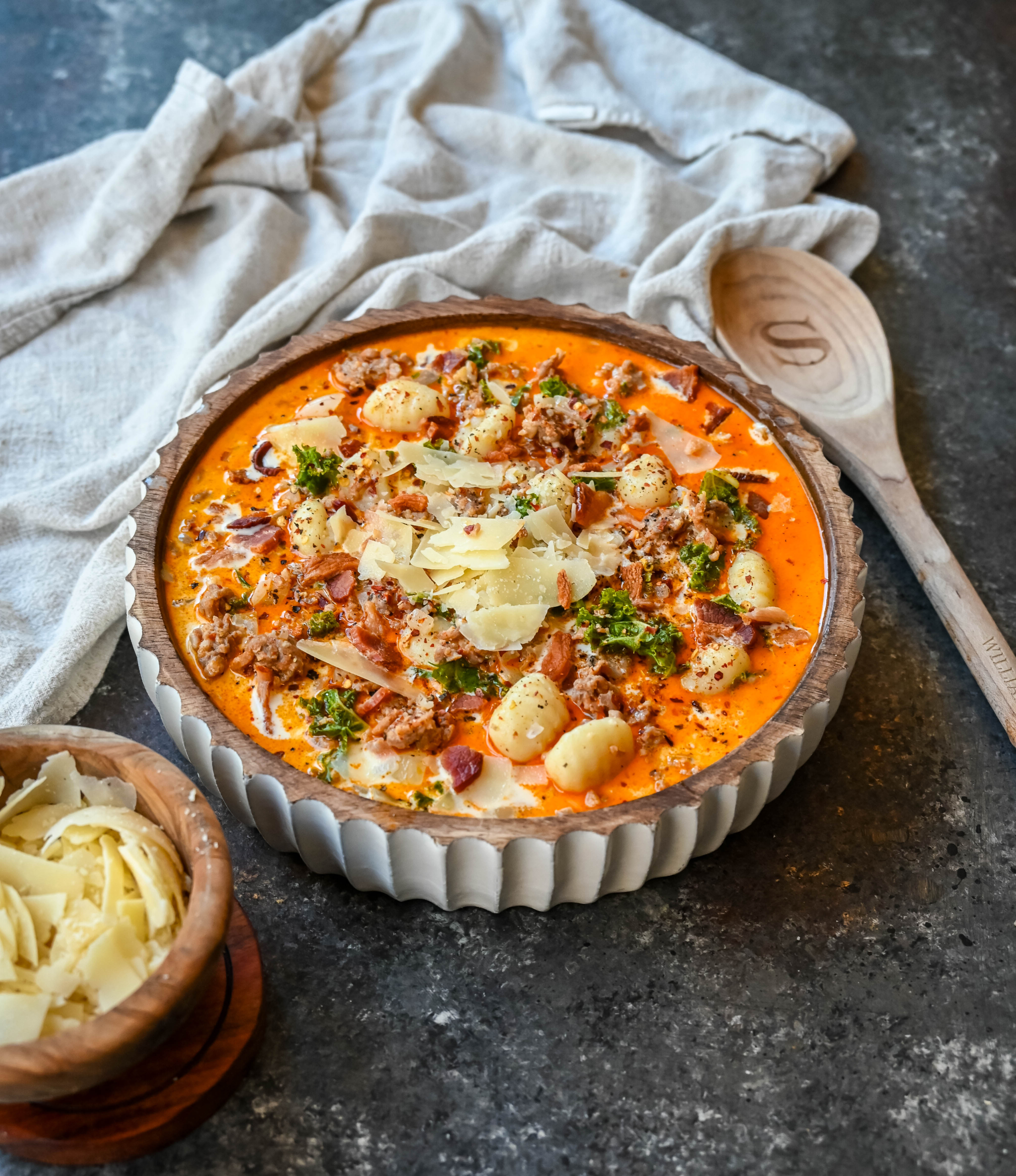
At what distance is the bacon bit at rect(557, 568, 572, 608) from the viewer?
9.41ft

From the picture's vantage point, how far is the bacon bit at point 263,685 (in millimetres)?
2709

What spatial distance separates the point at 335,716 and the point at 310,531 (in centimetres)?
55

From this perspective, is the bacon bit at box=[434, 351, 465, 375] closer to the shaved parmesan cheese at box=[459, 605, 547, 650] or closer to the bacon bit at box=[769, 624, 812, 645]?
the shaved parmesan cheese at box=[459, 605, 547, 650]

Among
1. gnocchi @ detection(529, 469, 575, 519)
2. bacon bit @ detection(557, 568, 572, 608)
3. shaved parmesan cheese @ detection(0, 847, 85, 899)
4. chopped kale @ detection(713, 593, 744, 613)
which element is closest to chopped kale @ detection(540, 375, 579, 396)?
gnocchi @ detection(529, 469, 575, 519)

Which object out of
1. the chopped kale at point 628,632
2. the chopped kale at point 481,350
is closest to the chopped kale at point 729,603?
the chopped kale at point 628,632

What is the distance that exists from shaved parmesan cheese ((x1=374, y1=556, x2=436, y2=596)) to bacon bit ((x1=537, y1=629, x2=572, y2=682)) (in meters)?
0.33

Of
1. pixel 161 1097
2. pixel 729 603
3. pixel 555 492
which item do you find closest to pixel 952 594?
pixel 729 603

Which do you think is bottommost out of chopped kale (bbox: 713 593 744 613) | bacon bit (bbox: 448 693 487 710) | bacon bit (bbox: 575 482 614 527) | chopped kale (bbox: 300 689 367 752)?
chopped kale (bbox: 300 689 367 752)

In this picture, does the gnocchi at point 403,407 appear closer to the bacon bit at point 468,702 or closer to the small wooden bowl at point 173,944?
the bacon bit at point 468,702

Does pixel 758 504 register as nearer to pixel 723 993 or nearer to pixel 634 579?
pixel 634 579

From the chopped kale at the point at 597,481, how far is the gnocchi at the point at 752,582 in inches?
16.1

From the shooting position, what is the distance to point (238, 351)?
3.79m

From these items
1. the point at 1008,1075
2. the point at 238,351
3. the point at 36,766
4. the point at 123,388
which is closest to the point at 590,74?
the point at 238,351

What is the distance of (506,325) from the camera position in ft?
11.8
